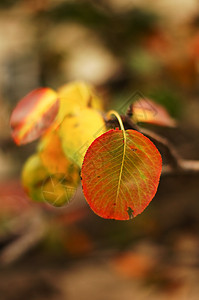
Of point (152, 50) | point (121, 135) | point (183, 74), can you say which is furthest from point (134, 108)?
point (152, 50)

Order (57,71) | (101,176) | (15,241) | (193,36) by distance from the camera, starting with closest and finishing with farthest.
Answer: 1. (101,176)
2. (15,241)
3. (193,36)
4. (57,71)

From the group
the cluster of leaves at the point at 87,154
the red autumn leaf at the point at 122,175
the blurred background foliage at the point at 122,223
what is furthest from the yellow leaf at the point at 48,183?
the blurred background foliage at the point at 122,223

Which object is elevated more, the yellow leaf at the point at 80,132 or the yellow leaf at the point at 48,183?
the yellow leaf at the point at 80,132

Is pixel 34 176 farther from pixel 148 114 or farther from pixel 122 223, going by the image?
pixel 122 223

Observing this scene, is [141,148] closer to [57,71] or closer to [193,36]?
[193,36]

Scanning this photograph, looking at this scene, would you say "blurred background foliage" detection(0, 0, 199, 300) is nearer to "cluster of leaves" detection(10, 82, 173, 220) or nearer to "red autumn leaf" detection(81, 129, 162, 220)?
"cluster of leaves" detection(10, 82, 173, 220)

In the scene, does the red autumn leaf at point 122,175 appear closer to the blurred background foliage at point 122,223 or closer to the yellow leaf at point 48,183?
the yellow leaf at point 48,183

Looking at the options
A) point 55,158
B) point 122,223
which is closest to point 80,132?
point 55,158
